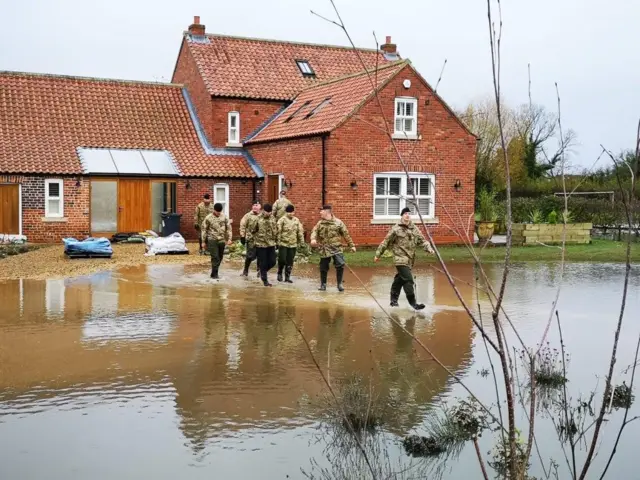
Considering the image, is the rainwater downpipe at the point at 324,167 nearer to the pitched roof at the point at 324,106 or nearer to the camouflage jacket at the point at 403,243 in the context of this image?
the pitched roof at the point at 324,106

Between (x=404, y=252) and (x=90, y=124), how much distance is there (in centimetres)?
1910

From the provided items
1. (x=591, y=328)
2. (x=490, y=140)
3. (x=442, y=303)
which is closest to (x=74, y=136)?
(x=442, y=303)

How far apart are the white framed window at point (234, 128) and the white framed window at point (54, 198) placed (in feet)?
23.0

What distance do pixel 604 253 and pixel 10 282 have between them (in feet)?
58.7

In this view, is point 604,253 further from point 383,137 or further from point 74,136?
point 74,136

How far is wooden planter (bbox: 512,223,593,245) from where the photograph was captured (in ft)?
91.9

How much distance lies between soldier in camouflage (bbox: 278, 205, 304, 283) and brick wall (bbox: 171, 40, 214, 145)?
1388 centimetres

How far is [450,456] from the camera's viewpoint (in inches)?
271

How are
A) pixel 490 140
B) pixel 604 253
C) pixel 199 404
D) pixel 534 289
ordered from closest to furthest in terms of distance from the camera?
pixel 199 404, pixel 534 289, pixel 604 253, pixel 490 140

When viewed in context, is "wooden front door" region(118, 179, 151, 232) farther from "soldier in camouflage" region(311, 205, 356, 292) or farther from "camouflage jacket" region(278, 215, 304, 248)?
"soldier in camouflage" region(311, 205, 356, 292)

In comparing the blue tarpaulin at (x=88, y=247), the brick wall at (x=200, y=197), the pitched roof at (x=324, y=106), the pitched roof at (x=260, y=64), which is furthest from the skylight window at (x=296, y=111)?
the blue tarpaulin at (x=88, y=247)

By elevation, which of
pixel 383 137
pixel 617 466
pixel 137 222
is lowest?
pixel 617 466

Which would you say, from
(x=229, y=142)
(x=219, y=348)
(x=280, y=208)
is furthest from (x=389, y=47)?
(x=219, y=348)

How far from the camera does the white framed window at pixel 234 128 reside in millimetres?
30625
